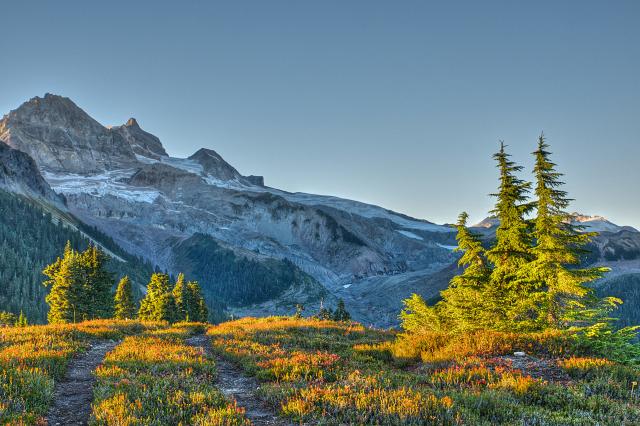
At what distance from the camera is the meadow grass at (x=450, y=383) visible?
775 centimetres

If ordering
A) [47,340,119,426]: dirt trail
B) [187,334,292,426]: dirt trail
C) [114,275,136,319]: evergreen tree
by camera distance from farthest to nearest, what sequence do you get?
[114,275,136,319]: evergreen tree
[47,340,119,426]: dirt trail
[187,334,292,426]: dirt trail

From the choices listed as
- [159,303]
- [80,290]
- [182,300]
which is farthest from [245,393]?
[182,300]

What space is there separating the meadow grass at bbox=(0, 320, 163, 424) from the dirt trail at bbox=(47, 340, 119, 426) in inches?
8.9

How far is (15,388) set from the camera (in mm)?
9281

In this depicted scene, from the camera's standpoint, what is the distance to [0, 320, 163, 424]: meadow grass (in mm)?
8383

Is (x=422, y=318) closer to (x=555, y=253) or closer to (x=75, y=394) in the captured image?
(x=555, y=253)

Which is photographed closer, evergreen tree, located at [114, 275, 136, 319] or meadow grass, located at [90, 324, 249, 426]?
meadow grass, located at [90, 324, 249, 426]

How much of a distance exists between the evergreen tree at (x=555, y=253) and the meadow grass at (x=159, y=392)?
47.9 ft

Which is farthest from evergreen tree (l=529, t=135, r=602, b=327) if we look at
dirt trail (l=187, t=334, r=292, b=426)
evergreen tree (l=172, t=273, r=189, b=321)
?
evergreen tree (l=172, t=273, r=189, b=321)

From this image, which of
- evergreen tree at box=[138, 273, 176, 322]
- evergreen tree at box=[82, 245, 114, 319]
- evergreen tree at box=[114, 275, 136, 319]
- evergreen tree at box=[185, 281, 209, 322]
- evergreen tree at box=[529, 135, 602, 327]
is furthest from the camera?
evergreen tree at box=[185, 281, 209, 322]

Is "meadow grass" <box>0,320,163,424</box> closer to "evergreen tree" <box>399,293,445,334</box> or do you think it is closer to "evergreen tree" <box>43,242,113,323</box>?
"evergreen tree" <box>399,293,445,334</box>

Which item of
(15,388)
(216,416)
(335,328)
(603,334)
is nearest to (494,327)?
(603,334)

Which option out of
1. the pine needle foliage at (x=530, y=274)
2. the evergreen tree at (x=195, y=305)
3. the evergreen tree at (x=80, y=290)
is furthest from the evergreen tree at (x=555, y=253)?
the evergreen tree at (x=195, y=305)

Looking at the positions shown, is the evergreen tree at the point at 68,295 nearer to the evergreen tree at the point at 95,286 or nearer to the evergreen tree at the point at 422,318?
the evergreen tree at the point at 95,286
